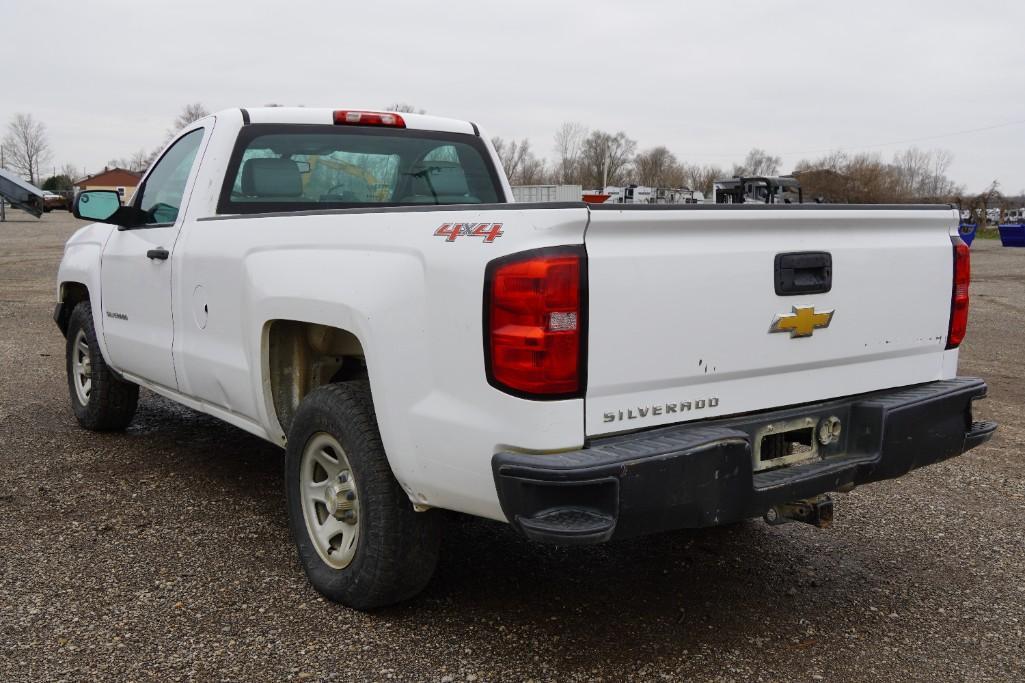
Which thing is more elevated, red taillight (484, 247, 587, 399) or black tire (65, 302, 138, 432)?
red taillight (484, 247, 587, 399)

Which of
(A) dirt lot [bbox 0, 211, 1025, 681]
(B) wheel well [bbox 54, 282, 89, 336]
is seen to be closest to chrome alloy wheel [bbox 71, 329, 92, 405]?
(B) wheel well [bbox 54, 282, 89, 336]

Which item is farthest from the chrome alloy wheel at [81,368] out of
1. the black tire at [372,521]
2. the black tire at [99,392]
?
the black tire at [372,521]

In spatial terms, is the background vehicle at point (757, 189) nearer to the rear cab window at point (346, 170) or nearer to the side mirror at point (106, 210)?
the rear cab window at point (346, 170)

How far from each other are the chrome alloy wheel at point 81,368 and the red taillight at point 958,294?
5.03 metres

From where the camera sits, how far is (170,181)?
16.7 ft

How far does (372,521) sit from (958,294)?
2.39 metres

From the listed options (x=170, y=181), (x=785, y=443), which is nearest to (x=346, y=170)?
(x=170, y=181)

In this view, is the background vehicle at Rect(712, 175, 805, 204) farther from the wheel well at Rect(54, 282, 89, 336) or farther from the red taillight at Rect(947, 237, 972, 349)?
the red taillight at Rect(947, 237, 972, 349)

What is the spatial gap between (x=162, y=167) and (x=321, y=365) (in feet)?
6.82

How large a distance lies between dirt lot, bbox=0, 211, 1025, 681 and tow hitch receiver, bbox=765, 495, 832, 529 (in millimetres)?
456

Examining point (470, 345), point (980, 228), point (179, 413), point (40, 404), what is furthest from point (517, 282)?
point (980, 228)

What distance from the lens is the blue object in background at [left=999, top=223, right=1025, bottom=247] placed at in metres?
33.7

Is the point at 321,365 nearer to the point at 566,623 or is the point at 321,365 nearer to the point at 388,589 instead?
the point at 388,589

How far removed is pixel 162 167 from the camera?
5316 mm
